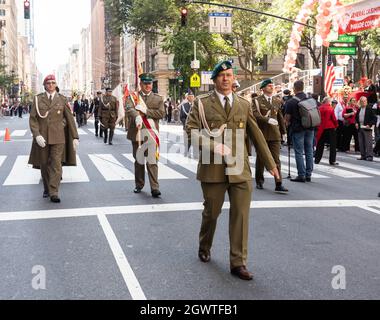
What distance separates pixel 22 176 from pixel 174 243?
6763mm

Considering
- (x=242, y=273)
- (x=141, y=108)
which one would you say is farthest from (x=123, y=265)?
(x=141, y=108)

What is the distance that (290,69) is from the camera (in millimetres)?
25844

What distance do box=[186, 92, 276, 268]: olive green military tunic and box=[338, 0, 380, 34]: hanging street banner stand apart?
15.2 m

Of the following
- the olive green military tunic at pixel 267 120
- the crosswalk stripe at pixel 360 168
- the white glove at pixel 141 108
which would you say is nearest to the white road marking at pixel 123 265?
the white glove at pixel 141 108

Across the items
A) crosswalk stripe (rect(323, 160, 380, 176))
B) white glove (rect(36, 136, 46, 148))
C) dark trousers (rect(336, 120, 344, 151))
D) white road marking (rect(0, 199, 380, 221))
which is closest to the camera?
white road marking (rect(0, 199, 380, 221))

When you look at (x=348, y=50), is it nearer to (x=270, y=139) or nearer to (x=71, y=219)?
(x=270, y=139)

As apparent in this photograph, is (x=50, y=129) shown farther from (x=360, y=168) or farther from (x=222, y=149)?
(x=360, y=168)

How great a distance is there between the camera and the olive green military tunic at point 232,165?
17.4ft

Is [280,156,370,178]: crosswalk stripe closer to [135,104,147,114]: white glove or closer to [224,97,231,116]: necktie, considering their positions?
[135,104,147,114]: white glove

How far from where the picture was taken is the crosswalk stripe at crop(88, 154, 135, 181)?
476 inches

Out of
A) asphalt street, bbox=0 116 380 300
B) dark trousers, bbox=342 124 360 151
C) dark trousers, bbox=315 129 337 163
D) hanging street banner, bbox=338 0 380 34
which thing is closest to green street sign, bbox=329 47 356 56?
hanging street banner, bbox=338 0 380 34

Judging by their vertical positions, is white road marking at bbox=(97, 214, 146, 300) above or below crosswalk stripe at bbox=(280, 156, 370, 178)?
above

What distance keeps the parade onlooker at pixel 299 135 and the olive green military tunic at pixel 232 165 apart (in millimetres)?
6230
